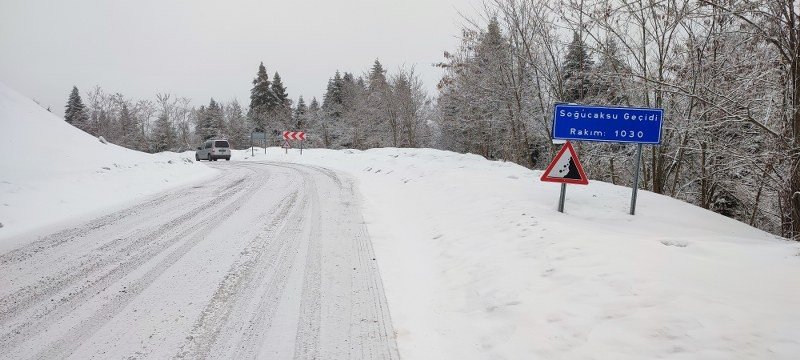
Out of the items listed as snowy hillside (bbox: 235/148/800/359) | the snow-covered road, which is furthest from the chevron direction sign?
snowy hillside (bbox: 235/148/800/359)

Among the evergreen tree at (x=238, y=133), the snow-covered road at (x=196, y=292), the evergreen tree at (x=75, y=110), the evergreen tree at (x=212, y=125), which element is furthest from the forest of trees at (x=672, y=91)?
the evergreen tree at (x=75, y=110)

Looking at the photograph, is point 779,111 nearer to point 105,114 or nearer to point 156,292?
point 156,292

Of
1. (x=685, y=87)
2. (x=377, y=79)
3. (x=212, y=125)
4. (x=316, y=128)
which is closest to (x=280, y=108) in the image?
(x=316, y=128)

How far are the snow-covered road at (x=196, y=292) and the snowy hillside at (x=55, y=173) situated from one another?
1099mm

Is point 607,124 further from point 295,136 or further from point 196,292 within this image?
point 295,136

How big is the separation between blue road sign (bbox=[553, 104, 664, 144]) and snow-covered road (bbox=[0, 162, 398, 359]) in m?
3.73

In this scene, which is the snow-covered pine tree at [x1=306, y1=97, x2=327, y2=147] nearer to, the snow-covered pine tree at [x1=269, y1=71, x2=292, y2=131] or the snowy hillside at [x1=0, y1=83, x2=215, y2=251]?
the snow-covered pine tree at [x1=269, y1=71, x2=292, y2=131]

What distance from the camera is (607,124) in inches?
245

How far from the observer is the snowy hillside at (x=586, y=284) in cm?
267

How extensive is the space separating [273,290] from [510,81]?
15.2 meters

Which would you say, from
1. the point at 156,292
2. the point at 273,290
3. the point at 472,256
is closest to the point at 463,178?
the point at 472,256

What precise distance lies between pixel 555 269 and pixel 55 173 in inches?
436

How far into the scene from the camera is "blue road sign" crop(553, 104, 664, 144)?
6102mm

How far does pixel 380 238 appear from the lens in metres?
6.29
